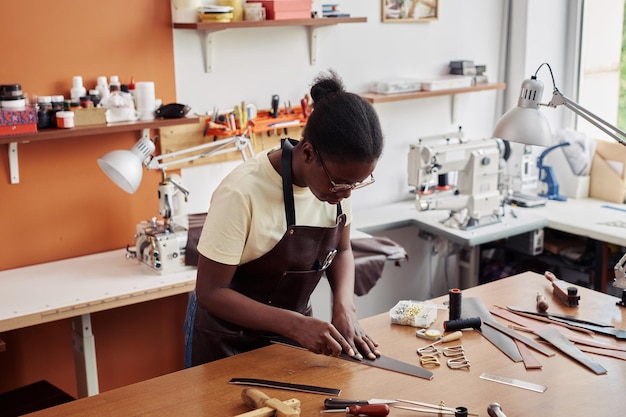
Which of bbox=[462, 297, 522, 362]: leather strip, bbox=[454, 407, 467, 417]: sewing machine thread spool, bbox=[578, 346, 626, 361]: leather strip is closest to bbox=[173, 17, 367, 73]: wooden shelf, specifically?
bbox=[462, 297, 522, 362]: leather strip

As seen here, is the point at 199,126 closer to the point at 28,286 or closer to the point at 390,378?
the point at 28,286

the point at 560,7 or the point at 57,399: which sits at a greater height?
the point at 560,7

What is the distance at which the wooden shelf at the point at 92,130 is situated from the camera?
2863 mm

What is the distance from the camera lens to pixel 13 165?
3070mm

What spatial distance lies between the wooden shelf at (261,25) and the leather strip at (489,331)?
61.6 inches

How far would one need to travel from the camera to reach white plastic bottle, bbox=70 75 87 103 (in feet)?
10.1

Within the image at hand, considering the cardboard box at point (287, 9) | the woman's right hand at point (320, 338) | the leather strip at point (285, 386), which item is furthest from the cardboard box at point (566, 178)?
the leather strip at point (285, 386)

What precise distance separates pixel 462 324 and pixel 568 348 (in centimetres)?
30

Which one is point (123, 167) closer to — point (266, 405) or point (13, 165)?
point (13, 165)

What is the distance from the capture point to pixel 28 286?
295cm

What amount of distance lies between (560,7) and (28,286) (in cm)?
335

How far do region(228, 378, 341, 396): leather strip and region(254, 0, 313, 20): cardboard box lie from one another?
193 centimetres

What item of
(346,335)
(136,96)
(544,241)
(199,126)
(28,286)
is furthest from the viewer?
(544,241)

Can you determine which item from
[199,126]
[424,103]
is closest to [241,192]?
[199,126]
